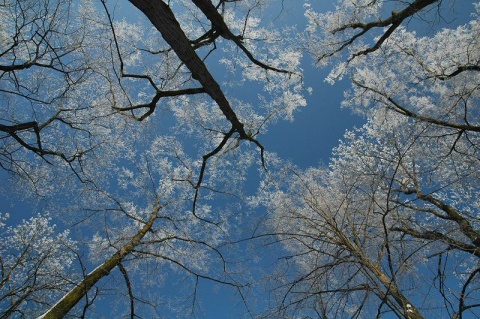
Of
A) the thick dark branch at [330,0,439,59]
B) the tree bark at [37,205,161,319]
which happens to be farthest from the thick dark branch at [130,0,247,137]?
the thick dark branch at [330,0,439,59]

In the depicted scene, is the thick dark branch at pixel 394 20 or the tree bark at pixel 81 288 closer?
the tree bark at pixel 81 288

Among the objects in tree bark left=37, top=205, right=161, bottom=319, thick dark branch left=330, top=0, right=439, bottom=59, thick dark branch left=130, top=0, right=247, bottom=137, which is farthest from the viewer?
thick dark branch left=330, top=0, right=439, bottom=59

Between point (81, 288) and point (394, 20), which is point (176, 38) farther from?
point (394, 20)

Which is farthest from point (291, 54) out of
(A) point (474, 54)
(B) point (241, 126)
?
(B) point (241, 126)

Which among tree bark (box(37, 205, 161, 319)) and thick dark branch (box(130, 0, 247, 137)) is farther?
tree bark (box(37, 205, 161, 319))

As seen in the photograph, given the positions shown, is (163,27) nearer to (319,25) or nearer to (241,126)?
(241,126)

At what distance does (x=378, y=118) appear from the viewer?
27.9ft

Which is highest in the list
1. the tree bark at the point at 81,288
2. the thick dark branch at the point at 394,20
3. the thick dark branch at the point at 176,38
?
the thick dark branch at the point at 394,20

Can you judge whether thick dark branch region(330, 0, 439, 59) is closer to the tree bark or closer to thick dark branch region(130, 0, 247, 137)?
thick dark branch region(130, 0, 247, 137)

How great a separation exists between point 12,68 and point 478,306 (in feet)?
17.6

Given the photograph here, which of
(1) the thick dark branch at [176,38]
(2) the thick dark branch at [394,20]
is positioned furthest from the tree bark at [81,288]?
(2) the thick dark branch at [394,20]

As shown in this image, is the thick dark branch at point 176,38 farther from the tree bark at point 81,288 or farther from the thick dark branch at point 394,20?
the thick dark branch at point 394,20

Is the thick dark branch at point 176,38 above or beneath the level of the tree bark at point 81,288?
above

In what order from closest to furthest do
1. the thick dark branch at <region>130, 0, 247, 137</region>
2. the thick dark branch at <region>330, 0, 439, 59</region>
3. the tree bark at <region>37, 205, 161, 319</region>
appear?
the thick dark branch at <region>130, 0, 247, 137</region>, the tree bark at <region>37, 205, 161, 319</region>, the thick dark branch at <region>330, 0, 439, 59</region>
